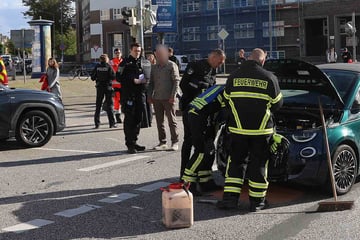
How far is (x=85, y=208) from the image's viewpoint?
6.32 metres

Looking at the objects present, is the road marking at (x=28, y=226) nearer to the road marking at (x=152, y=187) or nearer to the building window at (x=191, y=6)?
the road marking at (x=152, y=187)

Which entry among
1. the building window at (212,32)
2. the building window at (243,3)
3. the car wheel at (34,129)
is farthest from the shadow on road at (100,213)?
the building window at (212,32)

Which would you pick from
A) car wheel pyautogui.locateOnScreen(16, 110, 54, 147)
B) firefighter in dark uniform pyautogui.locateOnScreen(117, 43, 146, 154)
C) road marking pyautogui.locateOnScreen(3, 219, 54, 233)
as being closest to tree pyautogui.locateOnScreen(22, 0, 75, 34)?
car wheel pyautogui.locateOnScreen(16, 110, 54, 147)

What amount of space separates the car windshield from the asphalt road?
1.27m

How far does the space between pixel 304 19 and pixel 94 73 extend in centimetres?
4618

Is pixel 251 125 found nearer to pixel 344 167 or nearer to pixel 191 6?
pixel 344 167

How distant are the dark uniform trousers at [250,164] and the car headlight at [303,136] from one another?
0.61 m

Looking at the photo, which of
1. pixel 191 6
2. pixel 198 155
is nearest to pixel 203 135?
pixel 198 155

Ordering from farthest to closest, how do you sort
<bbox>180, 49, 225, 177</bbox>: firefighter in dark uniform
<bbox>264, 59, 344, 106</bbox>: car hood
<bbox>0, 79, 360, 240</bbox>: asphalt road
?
<bbox>180, 49, 225, 177</bbox>: firefighter in dark uniform → <bbox>264, 59, 344, 106</bbox>: car hood → <bbox>0, 79, 360, 240</bbox>: asphalt road

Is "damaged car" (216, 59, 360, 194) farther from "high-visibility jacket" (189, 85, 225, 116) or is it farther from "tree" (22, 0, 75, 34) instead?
"tree" (22, 0, 75, 34)

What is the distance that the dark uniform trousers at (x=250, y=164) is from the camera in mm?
5906

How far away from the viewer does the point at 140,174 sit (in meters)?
8.16

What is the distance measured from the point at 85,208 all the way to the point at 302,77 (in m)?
3.43

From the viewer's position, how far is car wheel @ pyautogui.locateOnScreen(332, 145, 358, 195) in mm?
6492
